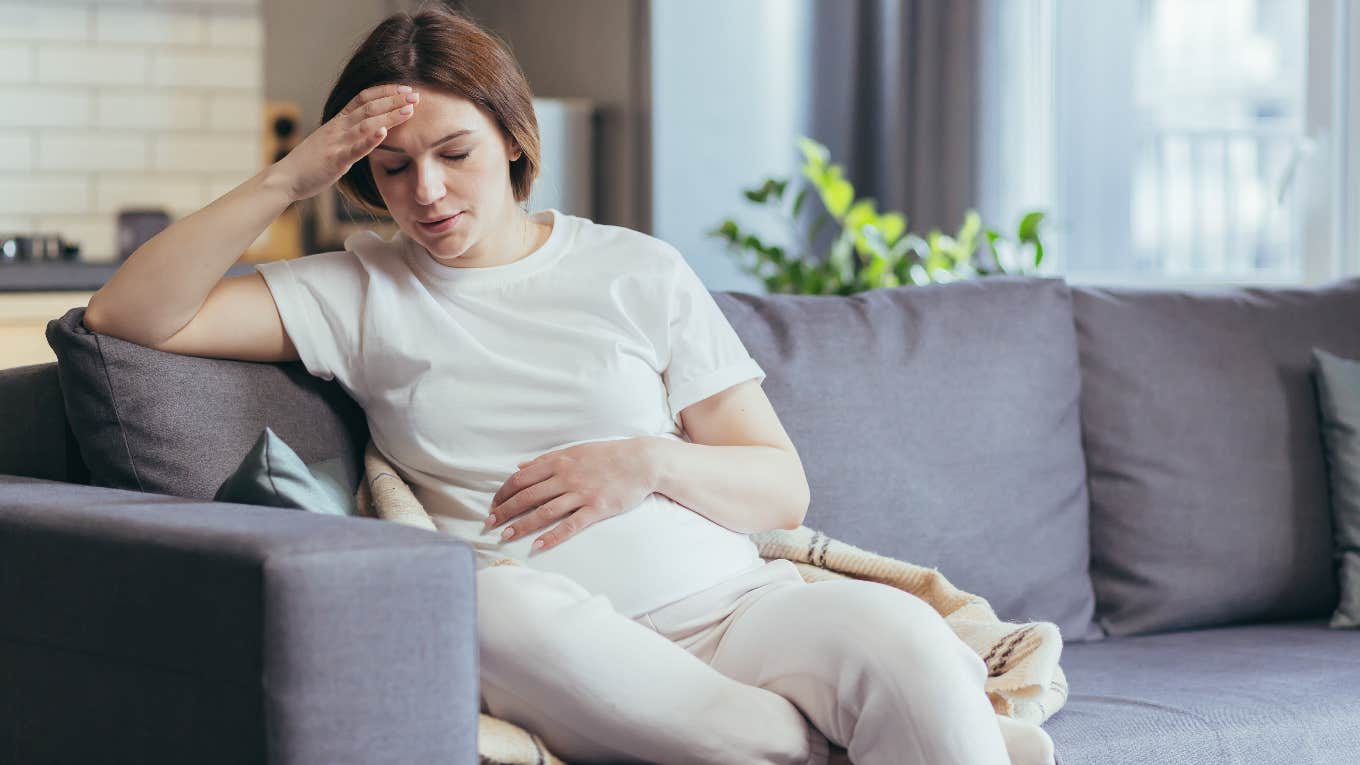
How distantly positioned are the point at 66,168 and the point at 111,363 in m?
2.54

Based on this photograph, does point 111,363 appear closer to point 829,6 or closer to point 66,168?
point 66,168

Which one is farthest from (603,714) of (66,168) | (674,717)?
(66,168)

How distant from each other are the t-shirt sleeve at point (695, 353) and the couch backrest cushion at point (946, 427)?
0.24 metres

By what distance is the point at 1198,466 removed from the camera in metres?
2.11

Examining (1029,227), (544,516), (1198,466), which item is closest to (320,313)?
(544,516)

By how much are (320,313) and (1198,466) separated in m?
1.23

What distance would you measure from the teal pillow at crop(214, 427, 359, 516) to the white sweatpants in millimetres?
200

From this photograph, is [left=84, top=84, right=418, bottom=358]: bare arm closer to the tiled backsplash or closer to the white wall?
the white wall

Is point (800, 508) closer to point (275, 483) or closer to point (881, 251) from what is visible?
point (275, 483)

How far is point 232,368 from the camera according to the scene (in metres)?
1.63

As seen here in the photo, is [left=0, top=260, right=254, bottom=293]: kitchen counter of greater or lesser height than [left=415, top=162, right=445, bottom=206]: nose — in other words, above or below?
below

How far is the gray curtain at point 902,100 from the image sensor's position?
3586 mm

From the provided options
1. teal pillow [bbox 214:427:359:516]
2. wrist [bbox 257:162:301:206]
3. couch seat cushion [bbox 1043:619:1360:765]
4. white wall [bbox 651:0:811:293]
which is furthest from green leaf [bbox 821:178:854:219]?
teal pillow [bbox 214:427:359:516]

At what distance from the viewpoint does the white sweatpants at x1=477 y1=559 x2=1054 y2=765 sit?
1277mm
